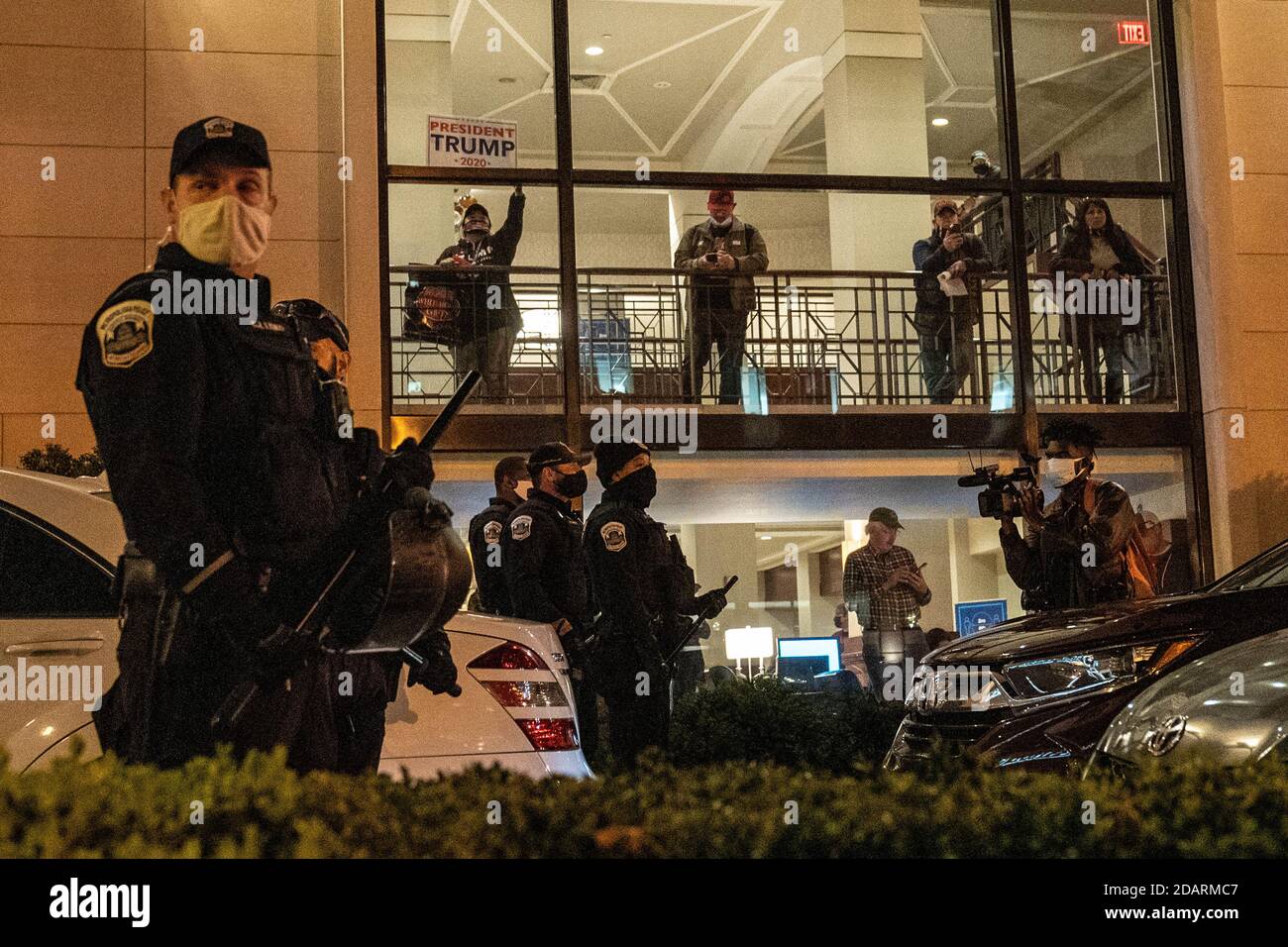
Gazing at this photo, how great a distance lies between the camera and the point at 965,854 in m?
2.13

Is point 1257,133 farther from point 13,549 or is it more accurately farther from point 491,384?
point 13,549

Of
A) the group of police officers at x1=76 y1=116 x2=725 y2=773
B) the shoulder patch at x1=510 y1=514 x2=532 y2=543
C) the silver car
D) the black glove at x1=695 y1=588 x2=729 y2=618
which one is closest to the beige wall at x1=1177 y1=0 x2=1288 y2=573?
the black glove at x1=695 y1=588 x2=729 y2=618

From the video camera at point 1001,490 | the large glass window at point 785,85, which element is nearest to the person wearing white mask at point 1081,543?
the video camera at point 1001,490

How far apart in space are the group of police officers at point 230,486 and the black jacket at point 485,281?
304 inches

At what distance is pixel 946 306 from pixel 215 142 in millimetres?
9228

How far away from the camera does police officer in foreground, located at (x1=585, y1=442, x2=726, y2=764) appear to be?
577 centimetres

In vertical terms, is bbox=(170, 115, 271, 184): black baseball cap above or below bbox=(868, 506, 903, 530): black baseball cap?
above

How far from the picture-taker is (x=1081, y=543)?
7.16 meters

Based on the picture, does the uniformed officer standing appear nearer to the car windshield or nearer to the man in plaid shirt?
the car windshield

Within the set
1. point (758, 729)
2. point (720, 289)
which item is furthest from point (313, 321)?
point (720, 289)

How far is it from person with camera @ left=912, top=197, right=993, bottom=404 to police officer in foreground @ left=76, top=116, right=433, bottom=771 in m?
8.87

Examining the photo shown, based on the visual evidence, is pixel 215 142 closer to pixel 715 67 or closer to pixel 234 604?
pixel 234 604
